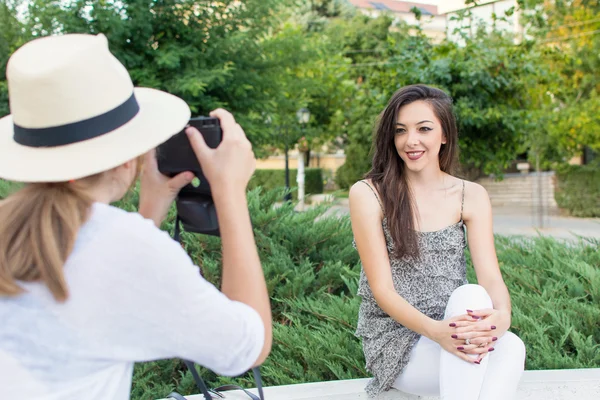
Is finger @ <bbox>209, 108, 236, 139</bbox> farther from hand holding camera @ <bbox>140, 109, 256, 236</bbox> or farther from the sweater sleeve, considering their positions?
the sweater sleeve

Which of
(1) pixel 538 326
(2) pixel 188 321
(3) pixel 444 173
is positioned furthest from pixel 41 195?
(1) pixel 538 326

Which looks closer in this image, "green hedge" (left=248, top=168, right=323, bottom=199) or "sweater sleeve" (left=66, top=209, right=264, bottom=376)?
"sweater sleeve" (left=66, top=209, right=264, bottom=376)

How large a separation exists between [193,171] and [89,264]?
369mm

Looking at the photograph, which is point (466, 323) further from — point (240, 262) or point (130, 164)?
point (130, 164)

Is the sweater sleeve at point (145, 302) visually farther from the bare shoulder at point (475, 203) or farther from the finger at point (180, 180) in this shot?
the bare shoulder at point (475, 203)

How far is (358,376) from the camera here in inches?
114

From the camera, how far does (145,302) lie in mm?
1041

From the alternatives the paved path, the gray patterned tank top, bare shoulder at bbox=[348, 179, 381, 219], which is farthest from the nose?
the paved path

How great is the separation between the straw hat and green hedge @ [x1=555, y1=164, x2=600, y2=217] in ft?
58.5

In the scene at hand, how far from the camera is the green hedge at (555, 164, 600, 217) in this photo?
17.2 m

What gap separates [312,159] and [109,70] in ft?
116

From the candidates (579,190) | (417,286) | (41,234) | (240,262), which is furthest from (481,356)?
(579,190)

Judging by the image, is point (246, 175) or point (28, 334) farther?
point (246, 175)

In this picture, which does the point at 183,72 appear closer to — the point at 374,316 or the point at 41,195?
the point at 374,316
